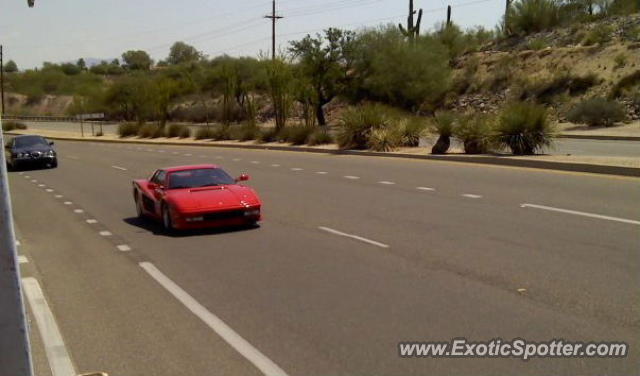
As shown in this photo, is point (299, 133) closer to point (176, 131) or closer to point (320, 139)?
point (320, 139)

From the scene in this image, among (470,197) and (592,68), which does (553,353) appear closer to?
(470,197)

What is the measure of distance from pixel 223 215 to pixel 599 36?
5396 centimetres

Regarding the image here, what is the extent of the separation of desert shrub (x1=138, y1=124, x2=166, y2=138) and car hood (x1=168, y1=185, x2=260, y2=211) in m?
42.7

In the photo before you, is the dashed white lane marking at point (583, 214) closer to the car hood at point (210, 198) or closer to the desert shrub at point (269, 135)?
the car hood at point (210, 198)

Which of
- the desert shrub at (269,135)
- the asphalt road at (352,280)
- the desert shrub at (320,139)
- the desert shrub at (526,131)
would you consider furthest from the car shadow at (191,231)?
the desert shrub at (269,135)

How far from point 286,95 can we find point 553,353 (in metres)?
36.1

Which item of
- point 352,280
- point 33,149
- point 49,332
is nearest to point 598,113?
point 33,149

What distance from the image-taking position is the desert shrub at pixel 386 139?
2989 cm

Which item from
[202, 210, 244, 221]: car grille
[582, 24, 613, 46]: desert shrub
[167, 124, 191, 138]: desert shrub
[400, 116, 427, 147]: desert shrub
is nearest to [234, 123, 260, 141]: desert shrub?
[167, 124, 191, 138]: desert shrub

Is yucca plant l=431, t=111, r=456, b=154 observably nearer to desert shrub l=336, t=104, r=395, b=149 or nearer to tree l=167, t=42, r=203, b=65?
desert shrub l=336, t=104, r=395, b=149

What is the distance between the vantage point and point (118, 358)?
6285 millimetres

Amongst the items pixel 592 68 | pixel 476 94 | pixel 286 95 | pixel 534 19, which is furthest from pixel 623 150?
pixel 534 19

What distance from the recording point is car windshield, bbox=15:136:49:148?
32.0 m

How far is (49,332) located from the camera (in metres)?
7.16
